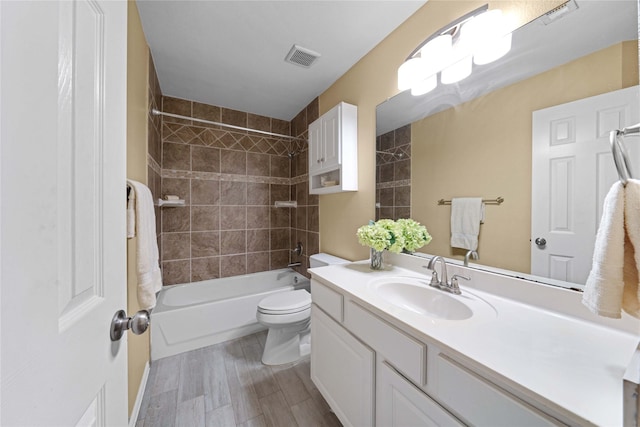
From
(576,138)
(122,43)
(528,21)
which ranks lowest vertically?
(576,138)

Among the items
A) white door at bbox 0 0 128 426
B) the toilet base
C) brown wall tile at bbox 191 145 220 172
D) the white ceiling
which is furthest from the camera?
brown wall tile at bbox 191 145 220 172

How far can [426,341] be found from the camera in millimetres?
760

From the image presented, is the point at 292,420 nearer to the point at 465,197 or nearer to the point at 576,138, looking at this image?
the point at 465,197

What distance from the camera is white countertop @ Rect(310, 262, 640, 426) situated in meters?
0.49

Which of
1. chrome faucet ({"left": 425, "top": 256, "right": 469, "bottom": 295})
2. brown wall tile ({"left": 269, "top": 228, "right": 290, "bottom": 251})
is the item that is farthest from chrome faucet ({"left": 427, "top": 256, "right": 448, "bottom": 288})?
brown wall tile ({"left": 269, "top": 228, "right": 290, "bottom": 251})

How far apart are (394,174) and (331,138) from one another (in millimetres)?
653

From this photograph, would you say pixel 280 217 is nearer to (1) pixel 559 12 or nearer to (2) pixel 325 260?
(2) pixel 325 260

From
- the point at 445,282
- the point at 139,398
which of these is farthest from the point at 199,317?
the point at 445,282

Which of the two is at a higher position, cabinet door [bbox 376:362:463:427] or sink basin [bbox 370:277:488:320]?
sink basin [bbox 370:277:488:320]

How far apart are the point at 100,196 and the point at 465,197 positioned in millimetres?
1399

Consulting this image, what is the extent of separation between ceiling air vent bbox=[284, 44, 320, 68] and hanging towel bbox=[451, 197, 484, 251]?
146cm

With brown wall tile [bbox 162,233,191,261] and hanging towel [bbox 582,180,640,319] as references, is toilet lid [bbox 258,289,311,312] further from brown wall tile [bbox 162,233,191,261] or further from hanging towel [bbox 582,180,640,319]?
hanging towel [bbox 582,180,640,319]

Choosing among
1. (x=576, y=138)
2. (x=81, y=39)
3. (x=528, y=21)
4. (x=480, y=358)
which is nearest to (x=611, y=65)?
(x=576, y=138)

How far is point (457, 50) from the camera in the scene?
1.21 meters
